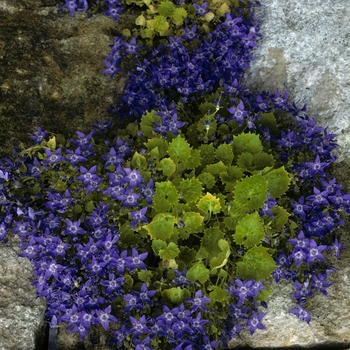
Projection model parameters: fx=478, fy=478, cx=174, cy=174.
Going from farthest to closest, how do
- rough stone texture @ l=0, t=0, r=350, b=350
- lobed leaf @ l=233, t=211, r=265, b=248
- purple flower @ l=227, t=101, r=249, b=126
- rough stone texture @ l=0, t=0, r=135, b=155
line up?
rough stone texture @ l=0, t=0, r=135, b=155 < rough stone texture @ l=0, t=0, r=350, b=350 < purple flower @ l=227, t=101, r=249, b=126 < lobed leaf @ l=233, t=211, r=265, b=248

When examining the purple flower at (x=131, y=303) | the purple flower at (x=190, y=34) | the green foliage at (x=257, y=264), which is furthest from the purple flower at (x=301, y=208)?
the purple flower at (x=190, y=34)

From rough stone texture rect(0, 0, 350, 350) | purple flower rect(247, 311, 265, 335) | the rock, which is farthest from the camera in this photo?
the rock

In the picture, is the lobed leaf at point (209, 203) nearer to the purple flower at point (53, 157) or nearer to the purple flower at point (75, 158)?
the purple flower at point (75, 158)

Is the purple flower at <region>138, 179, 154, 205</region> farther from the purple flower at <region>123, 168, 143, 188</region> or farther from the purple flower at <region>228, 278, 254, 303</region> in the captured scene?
the purple flower at <region>228, 278, 254, 303</region>

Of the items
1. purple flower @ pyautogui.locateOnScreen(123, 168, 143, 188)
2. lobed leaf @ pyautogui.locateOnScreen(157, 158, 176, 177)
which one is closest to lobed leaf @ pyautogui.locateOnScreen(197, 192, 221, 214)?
lobed leaf @ pyautogui.locateOnScreen(157, 158, 176, 177)

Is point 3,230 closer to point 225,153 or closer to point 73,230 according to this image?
point 73,230

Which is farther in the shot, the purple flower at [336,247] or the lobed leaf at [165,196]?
the purple flower at [336,247]

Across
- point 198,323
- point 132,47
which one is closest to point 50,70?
point 132,47
